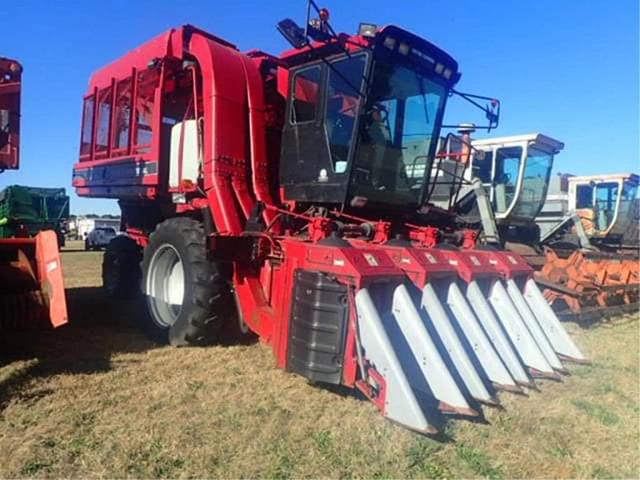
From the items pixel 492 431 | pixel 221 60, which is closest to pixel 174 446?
pixel 492 431

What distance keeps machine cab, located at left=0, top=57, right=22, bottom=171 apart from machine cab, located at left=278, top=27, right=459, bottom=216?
2.51m

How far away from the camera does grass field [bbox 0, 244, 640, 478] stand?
2.64 meters

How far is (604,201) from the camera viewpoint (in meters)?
14.7

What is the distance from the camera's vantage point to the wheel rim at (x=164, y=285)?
5.38 m

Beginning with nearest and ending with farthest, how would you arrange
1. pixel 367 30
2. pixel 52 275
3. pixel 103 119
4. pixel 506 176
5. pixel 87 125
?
pixel 367 30
pixel 52 275
pixel 103 119
pixel 87 125
pixel 506 176

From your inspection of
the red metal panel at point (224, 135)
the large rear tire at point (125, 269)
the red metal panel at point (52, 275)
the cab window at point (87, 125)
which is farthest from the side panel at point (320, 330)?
the cab window at point (87, 125)

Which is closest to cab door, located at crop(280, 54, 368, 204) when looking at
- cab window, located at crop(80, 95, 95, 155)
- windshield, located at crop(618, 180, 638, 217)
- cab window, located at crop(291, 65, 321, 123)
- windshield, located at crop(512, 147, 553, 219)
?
cab window, located at crop(291, 65, 321, 123)

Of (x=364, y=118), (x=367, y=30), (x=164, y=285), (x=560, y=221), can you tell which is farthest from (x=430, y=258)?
(x=560, y=221)

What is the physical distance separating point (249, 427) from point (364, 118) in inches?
106

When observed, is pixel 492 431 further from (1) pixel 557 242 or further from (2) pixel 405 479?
(1) pixel 557 242

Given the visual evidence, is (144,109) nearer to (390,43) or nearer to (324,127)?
(324,127)

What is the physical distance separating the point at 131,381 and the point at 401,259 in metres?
2.24

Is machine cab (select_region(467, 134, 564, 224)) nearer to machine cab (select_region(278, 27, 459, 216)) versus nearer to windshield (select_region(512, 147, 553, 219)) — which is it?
windshield (select_region(512, 147, 553, 219))

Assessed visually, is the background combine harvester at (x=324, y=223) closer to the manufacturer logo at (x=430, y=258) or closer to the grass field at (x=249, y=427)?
the manufacturer logo at (x=430, y=258)
